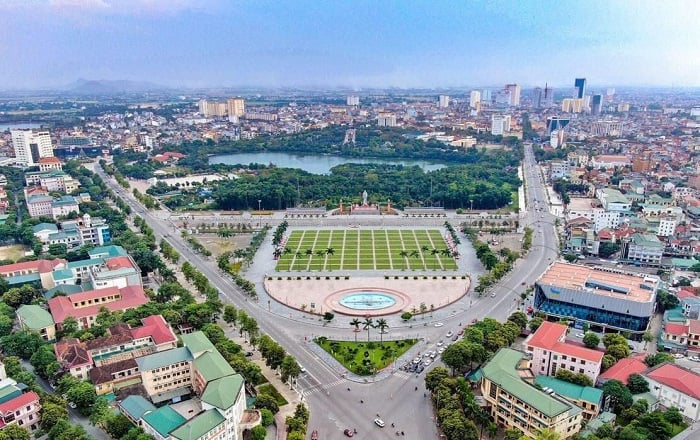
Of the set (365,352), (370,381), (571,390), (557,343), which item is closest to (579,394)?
(571,390)

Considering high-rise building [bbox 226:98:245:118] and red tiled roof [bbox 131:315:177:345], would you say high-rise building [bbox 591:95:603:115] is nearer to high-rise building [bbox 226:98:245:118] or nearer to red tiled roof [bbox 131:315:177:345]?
high-rise building [bbox 226:98:245:118]

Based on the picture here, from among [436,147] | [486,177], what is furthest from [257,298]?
[436,147]

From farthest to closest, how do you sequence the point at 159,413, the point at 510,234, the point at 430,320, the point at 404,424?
the point at 510,234, the point at 430,320, the point at 404,424, the point at 159,413

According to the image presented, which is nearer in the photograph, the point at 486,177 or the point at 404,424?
the point at 404,424

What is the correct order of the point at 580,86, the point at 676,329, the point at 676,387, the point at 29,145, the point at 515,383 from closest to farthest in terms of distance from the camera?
the point at 515,383, the point at 676,387, the point at 676,329, the point at 29,145, the point at 580,86

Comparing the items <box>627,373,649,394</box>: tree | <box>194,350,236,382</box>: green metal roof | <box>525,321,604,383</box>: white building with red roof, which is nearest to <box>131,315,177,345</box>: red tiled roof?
<box>194,350,236,382</box>: green metal roof

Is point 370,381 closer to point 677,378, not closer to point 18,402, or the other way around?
point 677,378

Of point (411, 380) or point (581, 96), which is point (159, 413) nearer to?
point (411, 380)

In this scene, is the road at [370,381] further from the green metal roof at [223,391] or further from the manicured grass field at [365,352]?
the green metal roof at [223,391]
